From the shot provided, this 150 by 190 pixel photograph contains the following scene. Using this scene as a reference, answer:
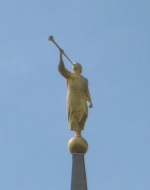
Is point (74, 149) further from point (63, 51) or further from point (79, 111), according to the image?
point (63, 51)

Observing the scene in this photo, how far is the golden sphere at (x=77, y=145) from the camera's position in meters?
15.3

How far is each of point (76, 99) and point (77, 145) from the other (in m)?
1.07

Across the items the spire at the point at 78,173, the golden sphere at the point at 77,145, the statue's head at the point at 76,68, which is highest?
the statue's head at the point at 76,68

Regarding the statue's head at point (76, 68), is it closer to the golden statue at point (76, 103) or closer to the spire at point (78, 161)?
the golden statue at point (76, 103)

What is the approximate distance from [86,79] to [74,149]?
175cm

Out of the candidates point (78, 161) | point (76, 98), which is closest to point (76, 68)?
point (76, 98)

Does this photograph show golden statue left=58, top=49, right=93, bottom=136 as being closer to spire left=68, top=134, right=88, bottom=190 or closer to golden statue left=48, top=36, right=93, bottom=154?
golden statue left=48, top=36, right=93, bottom=154

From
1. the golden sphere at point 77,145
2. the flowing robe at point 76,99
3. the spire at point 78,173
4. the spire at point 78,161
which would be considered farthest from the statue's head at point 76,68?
the spire at point 78,173

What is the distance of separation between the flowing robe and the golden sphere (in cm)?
35

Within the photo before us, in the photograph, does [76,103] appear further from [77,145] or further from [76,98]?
[77,145]


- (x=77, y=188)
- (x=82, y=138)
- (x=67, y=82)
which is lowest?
(x=77, y=188)

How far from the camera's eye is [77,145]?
1534 cm

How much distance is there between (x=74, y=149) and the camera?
1537 cm

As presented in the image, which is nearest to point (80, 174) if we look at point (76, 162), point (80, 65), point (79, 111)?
point (76, 162)
